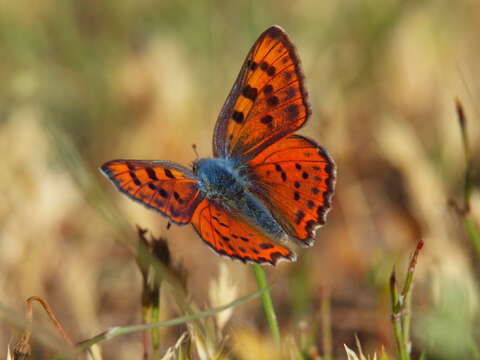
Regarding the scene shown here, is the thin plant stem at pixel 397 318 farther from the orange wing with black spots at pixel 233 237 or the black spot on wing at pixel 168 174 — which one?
the black spot on wing at pixel 168 174

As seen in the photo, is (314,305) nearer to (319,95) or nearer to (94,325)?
(94,325)

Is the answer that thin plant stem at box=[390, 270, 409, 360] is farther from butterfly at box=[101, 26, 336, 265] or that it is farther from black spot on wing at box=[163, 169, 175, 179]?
black spot on wing at box=[163, 169, 175, 179]

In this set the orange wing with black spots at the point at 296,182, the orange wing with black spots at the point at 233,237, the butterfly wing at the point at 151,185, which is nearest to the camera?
the orange wing with black spots at the point at 233,237

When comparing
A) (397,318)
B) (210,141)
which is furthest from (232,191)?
(210,141)

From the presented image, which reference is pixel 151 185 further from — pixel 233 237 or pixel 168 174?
pixel 233 237

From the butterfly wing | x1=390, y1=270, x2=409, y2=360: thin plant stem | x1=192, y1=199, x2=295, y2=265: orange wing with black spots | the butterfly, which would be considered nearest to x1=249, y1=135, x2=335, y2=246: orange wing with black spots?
the butterfly

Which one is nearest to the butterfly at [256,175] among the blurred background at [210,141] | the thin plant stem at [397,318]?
the blurred background at [210,141]

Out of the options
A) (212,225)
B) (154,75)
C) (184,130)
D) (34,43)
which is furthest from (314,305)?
(34,43)
